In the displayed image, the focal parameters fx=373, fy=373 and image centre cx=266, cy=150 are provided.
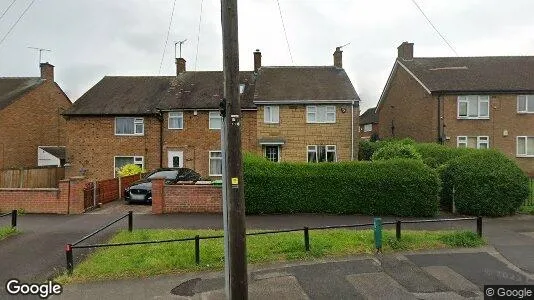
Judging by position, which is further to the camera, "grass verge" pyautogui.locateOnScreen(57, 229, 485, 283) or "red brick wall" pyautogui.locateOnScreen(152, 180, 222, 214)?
"red brick wall" pyautogui.locateOnScreen(152, 180, 222, 214)

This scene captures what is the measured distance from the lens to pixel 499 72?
83.7ft

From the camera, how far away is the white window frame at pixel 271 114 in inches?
889

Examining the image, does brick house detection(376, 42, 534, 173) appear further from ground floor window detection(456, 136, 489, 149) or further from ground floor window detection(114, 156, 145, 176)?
ground floor window detection(114, 156, 145, 176)

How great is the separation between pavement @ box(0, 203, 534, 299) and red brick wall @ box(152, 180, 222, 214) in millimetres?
3246

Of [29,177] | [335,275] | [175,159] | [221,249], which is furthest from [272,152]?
[335,275]

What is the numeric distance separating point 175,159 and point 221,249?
619 inches

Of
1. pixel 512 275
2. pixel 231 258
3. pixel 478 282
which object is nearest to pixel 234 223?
pixel 231 258

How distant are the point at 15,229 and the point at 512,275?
39.9ft

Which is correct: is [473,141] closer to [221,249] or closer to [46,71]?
[221,249]

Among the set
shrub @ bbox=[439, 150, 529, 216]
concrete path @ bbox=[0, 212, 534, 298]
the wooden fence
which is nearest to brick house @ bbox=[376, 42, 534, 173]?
shrub @ bbox=[439, 150, 529, 216]

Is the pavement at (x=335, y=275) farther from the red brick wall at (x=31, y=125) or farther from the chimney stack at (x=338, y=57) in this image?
the chimney stack at (x=338, y=57)

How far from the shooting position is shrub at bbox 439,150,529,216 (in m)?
12.5

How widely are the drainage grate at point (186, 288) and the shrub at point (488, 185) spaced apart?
398 inches

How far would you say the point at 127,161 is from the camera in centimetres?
2350
